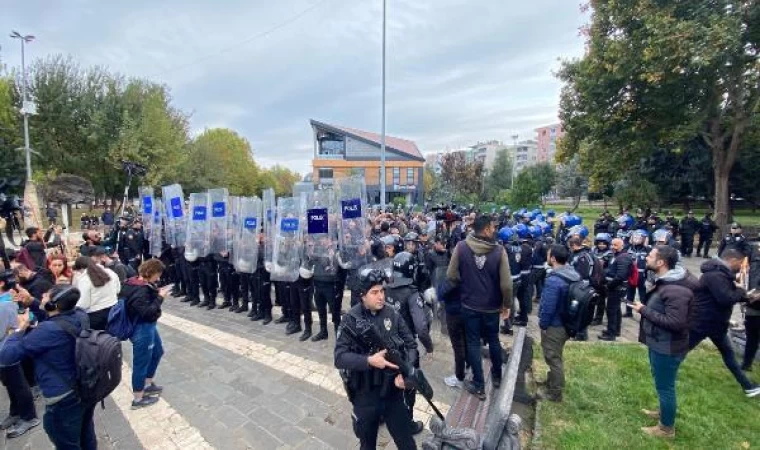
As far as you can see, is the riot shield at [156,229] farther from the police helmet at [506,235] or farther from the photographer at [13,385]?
the police helmet at [506,235]

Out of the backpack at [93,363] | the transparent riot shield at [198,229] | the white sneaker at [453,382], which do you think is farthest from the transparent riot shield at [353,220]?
the transparent riot shield at [198,229]

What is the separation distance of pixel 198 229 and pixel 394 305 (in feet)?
19.5

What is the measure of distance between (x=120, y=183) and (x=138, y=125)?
15.6 ft

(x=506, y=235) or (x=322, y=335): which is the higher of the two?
(x=506, y=235)

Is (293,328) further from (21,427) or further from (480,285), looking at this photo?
(480,285)

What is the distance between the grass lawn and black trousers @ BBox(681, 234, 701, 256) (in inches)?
443

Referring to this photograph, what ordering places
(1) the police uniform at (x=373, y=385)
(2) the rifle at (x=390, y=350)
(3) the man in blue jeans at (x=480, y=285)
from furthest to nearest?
1. (3) the man in blue jeans at (x=480, y=285)
2. (1) the police uniform at (x=373, y=385)
3. (2) the rifle at (x=390, y=350)

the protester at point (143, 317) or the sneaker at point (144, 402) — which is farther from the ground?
the protester at point (143, 317)

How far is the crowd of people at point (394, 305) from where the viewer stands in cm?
285

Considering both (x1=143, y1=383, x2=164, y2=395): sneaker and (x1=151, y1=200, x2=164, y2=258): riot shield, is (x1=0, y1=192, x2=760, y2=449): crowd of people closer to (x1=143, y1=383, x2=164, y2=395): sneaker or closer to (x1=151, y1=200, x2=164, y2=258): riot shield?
(x1=143, y1=383, x2=164, y2=395): sneaker

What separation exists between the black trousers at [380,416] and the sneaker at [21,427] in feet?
12.2

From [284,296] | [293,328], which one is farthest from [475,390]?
[284,296]

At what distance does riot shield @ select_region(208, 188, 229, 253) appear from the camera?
7.77m

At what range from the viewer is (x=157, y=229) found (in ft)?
31.7
